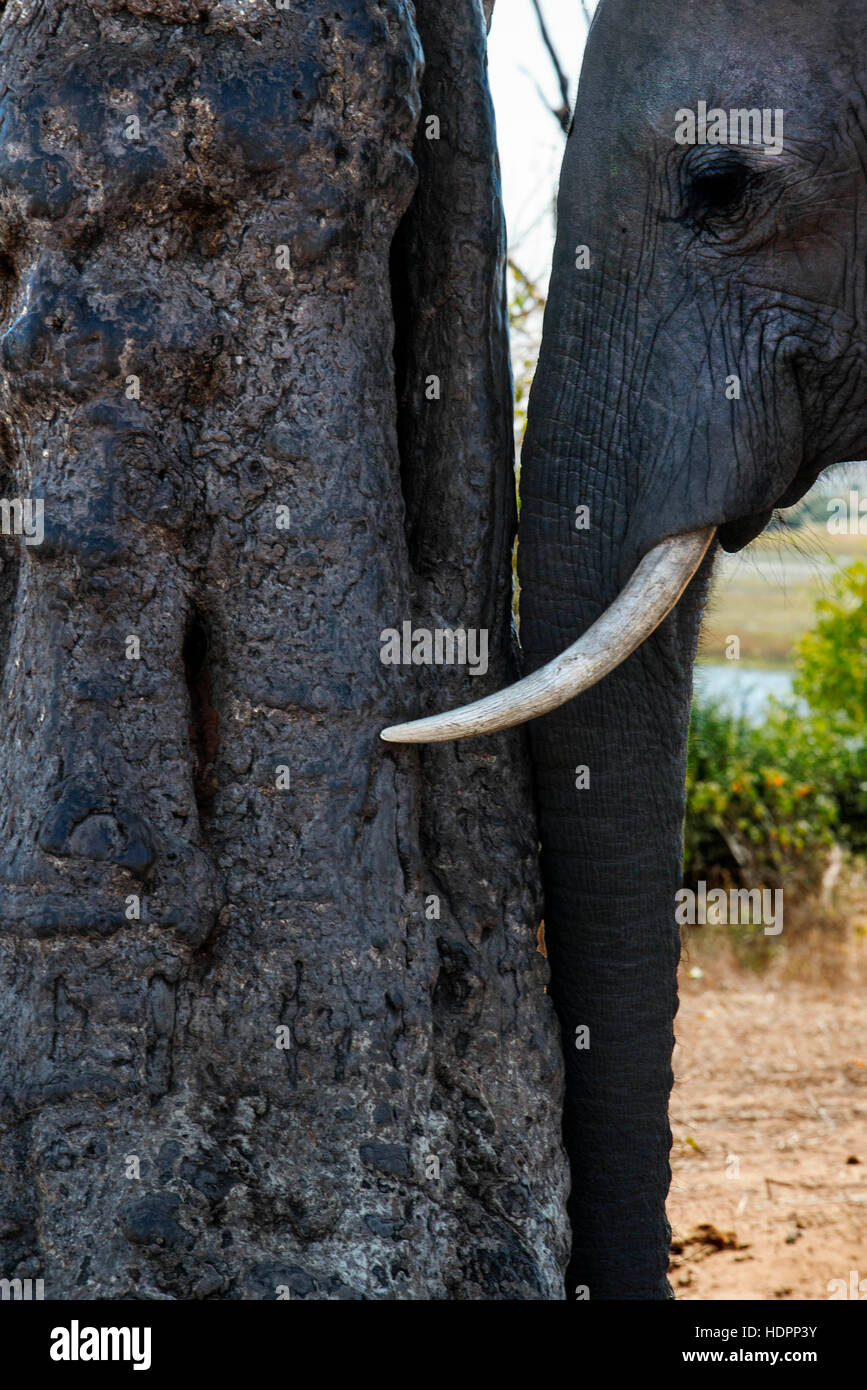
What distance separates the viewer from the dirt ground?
4484 mm

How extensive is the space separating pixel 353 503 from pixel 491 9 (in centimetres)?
137

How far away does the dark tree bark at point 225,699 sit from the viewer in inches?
88.7

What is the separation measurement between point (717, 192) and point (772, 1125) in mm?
4287

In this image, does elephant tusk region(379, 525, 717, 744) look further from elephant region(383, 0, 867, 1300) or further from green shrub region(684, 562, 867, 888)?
green shrub region(684, 562, 867, 888)

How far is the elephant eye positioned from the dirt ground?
3.05 metres

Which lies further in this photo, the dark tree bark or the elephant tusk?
the elephant tusk

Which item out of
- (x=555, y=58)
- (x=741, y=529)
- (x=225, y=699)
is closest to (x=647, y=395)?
(x=741, y=529)

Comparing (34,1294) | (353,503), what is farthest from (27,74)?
(34,1294)

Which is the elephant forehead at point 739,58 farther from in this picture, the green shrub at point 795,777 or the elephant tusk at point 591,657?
the green shrub at point 795,777

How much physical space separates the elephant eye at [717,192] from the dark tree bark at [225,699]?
0.53 meters

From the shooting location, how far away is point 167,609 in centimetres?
239

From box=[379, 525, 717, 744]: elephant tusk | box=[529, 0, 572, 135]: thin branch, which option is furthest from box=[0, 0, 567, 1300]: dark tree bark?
box=[529, 0, 572, 135]: thin branch

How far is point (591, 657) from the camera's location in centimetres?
247
